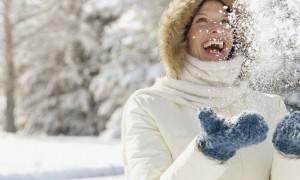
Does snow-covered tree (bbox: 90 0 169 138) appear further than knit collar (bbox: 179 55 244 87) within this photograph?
Yes

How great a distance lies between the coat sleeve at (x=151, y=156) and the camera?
170cm

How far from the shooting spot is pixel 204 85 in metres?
2.09

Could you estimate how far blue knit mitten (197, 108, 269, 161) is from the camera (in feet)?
4.96

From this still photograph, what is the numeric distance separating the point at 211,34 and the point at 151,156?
1.49ft

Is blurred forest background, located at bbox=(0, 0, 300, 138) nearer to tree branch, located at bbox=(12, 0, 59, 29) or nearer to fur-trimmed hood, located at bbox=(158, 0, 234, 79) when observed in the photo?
tree branch, located at bbox=(12, 0, 59, 29)

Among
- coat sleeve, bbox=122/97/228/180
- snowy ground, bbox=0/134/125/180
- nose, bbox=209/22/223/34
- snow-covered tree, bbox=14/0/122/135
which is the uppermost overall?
nose, bbox=209/22/223/34

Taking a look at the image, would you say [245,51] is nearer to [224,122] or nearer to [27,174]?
[224,122]

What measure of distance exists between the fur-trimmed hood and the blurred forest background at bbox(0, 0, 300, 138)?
44.6ft

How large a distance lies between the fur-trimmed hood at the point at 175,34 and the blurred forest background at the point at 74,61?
1360 centimetres

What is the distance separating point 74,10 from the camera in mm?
20250

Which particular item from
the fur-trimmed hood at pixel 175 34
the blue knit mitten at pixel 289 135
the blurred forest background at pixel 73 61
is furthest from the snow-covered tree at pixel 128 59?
the blue knit mitten at pixel 289 135

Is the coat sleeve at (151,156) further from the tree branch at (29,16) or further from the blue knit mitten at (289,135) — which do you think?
the tree branch at (29,16)

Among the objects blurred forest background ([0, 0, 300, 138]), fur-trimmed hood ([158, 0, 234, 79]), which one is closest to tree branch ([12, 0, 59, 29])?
blurred forest background ([0, 0, 300, 138])

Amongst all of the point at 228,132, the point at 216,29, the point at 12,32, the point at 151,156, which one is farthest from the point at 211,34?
the point at 12,32
